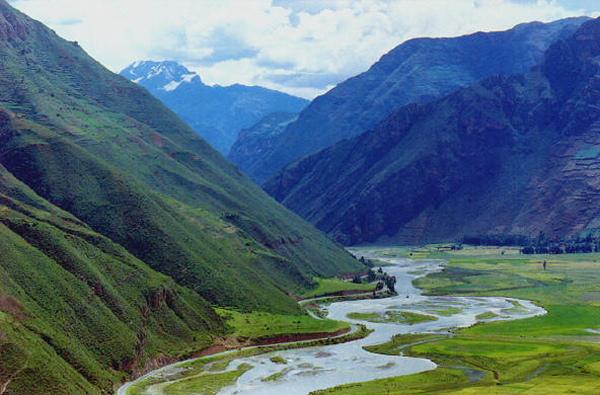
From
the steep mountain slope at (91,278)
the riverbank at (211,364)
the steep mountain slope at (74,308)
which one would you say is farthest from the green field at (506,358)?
the steep mountain slope at (91,278)

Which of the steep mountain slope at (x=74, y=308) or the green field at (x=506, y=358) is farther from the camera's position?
the green field at (x=506, y=358)

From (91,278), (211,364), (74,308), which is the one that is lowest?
(211,364)

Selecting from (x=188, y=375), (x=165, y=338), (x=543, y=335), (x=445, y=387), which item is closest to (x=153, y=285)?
(x=165, y=338)

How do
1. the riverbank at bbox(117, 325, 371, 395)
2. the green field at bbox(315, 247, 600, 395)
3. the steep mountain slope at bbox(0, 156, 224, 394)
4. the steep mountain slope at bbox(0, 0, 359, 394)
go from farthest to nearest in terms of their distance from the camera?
the riverbank at bbox(117, 325, 371, 395) < the green field at bbox(315, 247, 600, 395) < the steep mountain slope at bbox(0, 0, 359, 394) < the steep mountain slope at bbox(0, 156, 224, 394)

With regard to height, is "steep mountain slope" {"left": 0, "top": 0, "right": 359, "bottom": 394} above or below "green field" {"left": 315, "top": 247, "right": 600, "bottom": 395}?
above

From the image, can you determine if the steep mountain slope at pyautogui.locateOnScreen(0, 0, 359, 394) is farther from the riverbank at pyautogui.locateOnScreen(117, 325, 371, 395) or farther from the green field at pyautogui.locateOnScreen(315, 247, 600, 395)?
the green field at pyautogui.locateOnScreen(315, 247, 600, 395)

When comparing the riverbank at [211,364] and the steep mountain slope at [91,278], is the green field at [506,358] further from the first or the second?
the steep mountain slope at [91,278]

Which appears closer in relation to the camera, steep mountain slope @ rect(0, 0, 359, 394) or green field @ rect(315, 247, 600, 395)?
steep mountain slope @ rect(0, 0, 359, 394)


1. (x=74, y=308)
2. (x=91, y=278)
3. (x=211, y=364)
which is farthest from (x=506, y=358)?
(x=74, y=308)

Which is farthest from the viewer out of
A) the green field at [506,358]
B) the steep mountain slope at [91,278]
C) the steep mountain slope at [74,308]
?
the green field at [506,358]

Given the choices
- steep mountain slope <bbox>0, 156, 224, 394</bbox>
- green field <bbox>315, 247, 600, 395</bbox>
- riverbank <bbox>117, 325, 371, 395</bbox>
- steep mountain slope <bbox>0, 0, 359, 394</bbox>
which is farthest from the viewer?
riverbank <bbox>117, 325, 371, 395</bbox>

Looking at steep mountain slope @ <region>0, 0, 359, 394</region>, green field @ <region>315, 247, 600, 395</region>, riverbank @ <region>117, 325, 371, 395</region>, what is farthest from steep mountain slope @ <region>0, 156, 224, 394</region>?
green field @ <region>315, 247, 600, 395</region>

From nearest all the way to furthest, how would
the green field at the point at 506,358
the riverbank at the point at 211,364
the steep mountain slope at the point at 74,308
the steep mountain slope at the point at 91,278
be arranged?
1. the steep mountain slope at the point at 74,308
2. the steep mountain slope at the point at 91,278
3. the green field at the point at 506,358
4. the riverbank at the point at 211,364

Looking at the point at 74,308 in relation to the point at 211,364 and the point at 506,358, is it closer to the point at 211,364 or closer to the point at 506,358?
the point at 211,364
